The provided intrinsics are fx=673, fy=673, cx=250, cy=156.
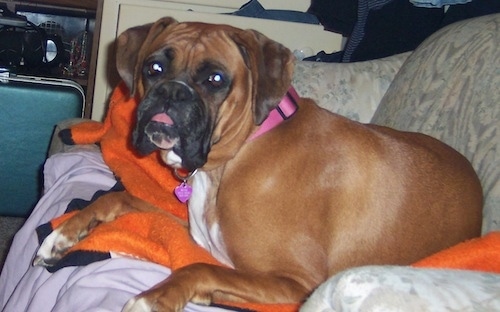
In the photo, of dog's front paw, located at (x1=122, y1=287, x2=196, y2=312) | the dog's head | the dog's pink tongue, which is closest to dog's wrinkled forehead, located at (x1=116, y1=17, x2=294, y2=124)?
the dog's head

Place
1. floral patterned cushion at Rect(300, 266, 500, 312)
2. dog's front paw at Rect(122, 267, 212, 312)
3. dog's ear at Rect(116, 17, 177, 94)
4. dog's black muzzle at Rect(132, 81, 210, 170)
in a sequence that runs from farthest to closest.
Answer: dog's ear at Rect(116, 17, 177, 94) → dog's black muzzle at Rect(132, 81, 210, 170) → dog's front paw at Rect(122, 267, 212, 312) → floral patterned cushion at Rect(300, 266, 500, 312)

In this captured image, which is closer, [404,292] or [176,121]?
[404,292]

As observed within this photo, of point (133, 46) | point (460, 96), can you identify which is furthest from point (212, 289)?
point (460, 96)

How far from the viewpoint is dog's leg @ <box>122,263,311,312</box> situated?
140 centimetres

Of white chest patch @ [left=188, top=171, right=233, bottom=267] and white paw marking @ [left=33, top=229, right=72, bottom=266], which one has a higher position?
white chest patch @ [left=188, top=171, right=233, bottom=267]

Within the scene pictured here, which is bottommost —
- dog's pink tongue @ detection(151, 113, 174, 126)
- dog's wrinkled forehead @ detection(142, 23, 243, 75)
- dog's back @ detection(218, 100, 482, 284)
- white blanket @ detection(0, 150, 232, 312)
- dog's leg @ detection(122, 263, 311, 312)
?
white blanket @ detection(0, 150, 232, 312)

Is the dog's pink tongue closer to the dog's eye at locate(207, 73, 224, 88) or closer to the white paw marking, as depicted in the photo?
the dog's eye at locate(207, 73, 224, 88)

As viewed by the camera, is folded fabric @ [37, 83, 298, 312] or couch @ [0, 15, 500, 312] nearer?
couch @ [0, 15, 500, 312]

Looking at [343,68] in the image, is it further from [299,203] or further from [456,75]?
[299,203]

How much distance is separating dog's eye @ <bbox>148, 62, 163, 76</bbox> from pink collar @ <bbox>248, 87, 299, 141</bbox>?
30cm

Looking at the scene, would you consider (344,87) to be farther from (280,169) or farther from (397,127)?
(280,169)

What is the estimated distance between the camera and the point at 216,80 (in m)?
1.71

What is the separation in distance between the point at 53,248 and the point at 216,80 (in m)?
0.61

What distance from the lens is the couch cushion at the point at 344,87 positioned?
2471 mm
